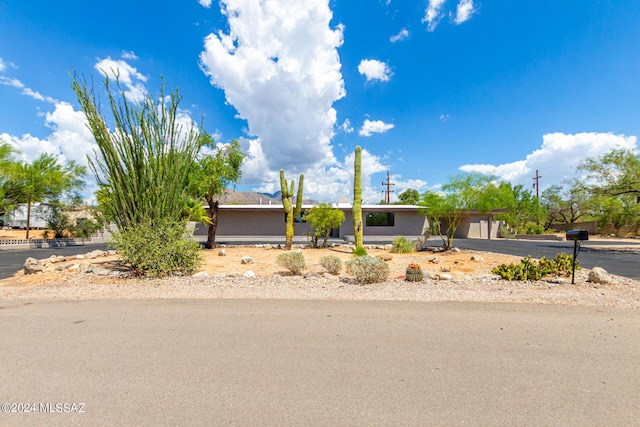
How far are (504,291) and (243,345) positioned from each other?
5.75 meters

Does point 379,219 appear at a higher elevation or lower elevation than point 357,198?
lower

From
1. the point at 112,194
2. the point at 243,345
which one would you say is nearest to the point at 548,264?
the point at 243,345

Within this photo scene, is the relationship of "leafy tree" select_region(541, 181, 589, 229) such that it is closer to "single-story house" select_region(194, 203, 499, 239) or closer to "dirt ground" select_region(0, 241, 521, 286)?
"single-story house" select_region(194, 203, 499, 239)

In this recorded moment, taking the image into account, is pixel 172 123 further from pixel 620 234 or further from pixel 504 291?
pixel 620 234

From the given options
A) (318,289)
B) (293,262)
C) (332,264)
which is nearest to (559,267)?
(332,264)

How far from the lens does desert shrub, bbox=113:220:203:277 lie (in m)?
8.02

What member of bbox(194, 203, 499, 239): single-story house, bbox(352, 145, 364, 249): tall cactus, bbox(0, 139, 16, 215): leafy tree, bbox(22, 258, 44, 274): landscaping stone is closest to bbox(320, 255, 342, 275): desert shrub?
bbox(352, 145, 364, 249): tall cactus

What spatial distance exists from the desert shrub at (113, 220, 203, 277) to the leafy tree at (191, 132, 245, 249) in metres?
6.70

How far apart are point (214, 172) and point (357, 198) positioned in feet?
25.8

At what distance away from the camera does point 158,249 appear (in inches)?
320

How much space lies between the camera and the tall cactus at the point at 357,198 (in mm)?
15227

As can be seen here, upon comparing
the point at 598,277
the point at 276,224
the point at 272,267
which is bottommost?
the point at 272,267

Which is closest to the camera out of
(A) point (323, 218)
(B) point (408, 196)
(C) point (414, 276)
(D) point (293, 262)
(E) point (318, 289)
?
(E) point (318, 289)

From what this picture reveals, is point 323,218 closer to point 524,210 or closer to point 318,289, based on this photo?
point 318,289
